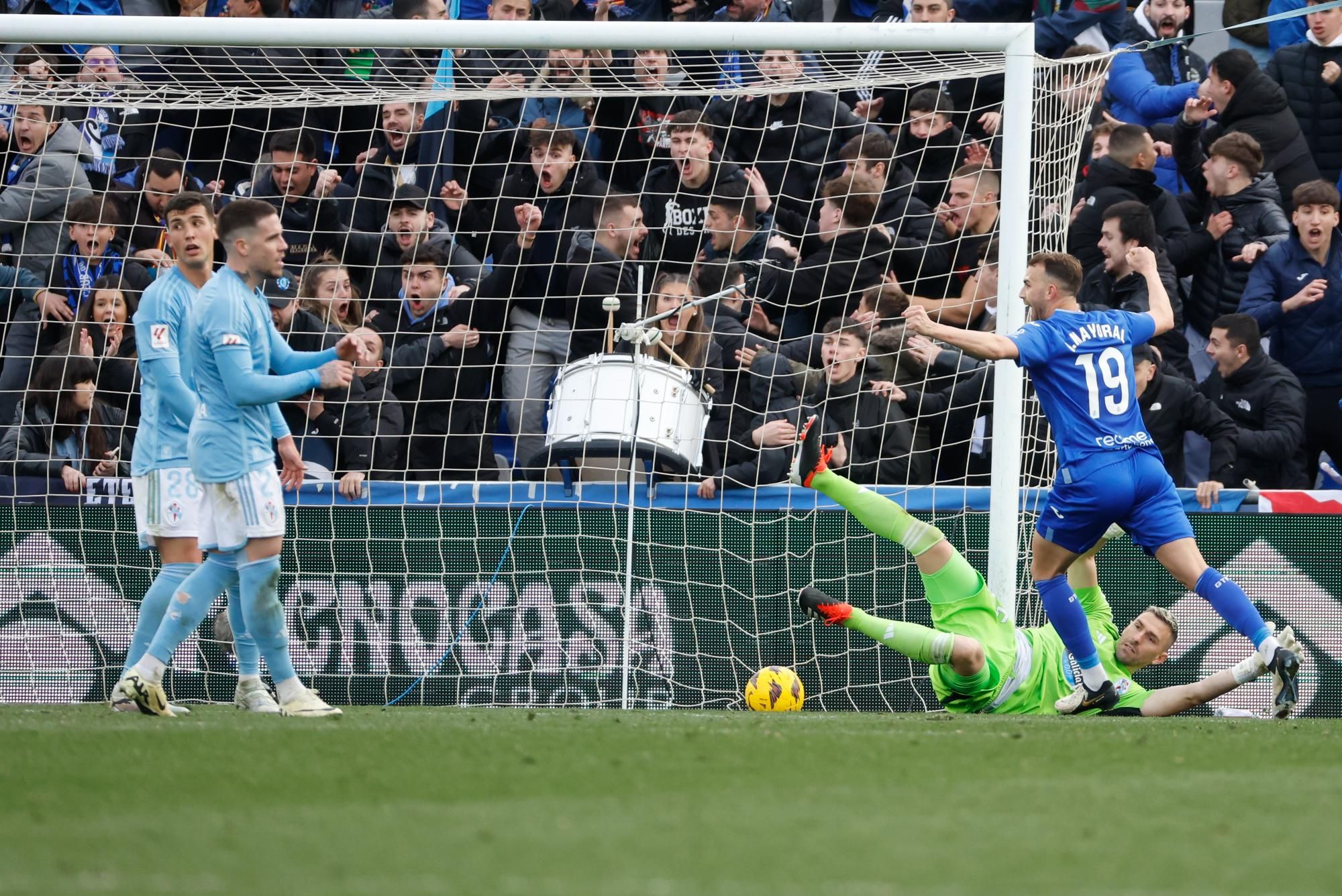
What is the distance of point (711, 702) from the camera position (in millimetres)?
9250

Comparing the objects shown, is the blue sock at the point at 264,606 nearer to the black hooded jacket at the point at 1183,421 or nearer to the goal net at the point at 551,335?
the goal net at the point at 551,335

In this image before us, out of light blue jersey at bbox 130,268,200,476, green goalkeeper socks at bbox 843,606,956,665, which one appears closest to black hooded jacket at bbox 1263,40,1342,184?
green goalkeeper socks at bbox 843,606,956,665

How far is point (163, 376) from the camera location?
7078 millimetres

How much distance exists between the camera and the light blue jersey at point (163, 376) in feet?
23.3

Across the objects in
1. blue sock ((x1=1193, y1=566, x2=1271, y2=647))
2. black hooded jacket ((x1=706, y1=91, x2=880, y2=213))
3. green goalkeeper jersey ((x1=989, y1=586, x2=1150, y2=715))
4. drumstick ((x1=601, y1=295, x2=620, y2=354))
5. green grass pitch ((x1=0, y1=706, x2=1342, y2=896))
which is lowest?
green grass pitch ((x1=0, y1=706, x2=1342, y2=896))

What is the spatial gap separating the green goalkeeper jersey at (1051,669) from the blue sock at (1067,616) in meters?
0.35

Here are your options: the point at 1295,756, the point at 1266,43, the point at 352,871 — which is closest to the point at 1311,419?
the point at 1266,43

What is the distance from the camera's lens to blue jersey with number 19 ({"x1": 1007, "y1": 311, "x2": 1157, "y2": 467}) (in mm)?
7223

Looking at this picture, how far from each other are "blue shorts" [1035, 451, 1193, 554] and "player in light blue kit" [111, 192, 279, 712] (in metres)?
3.75

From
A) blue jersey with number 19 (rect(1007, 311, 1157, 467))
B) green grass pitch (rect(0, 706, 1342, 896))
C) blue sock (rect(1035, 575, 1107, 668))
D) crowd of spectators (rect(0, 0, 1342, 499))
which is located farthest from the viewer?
crowd of spectators (rect(0, 0, 1342, 499))

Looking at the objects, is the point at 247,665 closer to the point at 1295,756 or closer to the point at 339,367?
the point at 339,367

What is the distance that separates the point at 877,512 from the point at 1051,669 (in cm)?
126

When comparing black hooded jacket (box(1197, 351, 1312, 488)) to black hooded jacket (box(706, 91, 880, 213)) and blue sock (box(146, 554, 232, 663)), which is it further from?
blue sock (box(146, 554, 232, 663))

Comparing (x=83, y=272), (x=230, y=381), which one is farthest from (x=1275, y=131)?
(x=83, y=272)
